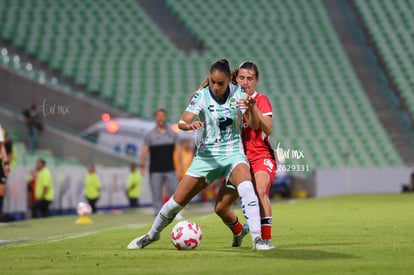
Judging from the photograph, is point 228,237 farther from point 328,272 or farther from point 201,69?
point 201,69

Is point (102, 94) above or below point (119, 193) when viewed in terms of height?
above

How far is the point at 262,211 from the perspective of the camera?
1127cm

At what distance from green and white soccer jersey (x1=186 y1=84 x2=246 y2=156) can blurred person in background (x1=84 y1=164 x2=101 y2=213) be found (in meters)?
17.5

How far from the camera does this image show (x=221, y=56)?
41.9m

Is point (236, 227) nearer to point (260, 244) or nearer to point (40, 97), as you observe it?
point (260, 244)

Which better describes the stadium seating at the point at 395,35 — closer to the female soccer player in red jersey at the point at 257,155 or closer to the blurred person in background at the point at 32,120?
the blurred person in background at the point at 32,120

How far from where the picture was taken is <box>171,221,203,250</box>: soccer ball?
11422 mm

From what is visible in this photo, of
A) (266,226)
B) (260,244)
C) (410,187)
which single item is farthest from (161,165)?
(410,187)

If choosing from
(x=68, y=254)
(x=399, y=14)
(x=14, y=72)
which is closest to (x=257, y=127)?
(x=68, y=254)

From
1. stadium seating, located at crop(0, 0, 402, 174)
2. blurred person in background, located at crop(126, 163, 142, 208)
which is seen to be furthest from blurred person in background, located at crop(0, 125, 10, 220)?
stadium seating, located at crop(0, 0, 402, 174)

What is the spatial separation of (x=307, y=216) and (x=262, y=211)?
8923 millimetres

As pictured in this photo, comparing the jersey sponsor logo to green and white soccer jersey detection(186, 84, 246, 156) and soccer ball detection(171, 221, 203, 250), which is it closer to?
green and white soccer jersey detection(186, 84, 246, 156)

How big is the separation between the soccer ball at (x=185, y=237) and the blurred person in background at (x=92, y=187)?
55.5 ft

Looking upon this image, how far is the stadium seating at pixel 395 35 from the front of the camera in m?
42.8
